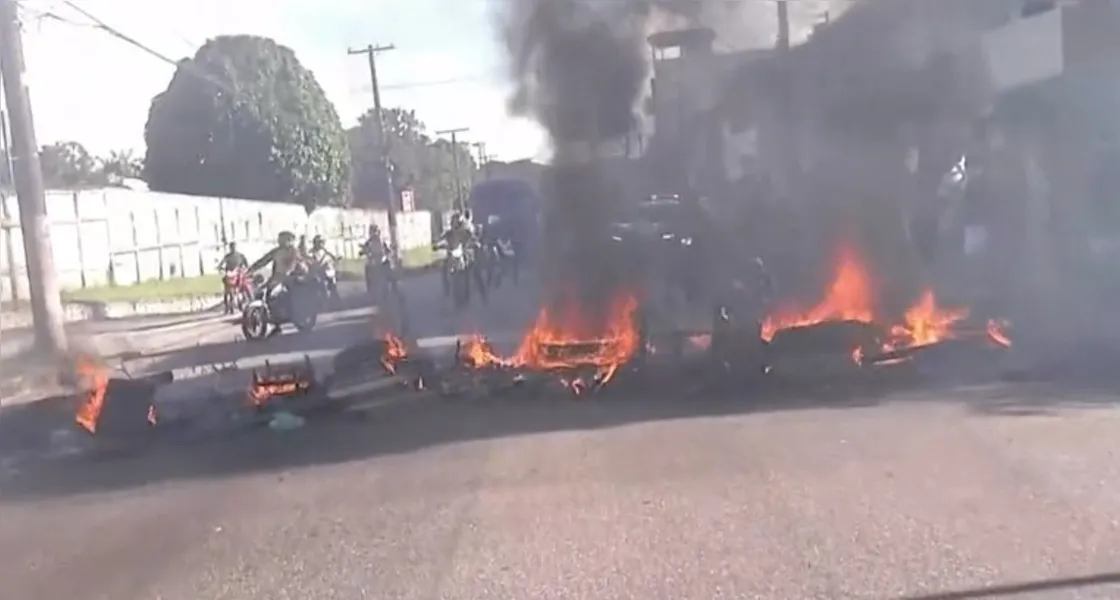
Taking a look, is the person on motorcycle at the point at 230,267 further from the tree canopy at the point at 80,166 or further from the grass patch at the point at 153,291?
the tree canopy at the point at 80,166

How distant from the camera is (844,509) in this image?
255 inches

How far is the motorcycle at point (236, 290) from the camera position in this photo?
11.6m

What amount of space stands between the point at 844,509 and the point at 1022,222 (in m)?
9.45

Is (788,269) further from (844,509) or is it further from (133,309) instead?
(844,509)

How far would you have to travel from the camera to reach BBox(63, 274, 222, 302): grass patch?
11523 millimetres

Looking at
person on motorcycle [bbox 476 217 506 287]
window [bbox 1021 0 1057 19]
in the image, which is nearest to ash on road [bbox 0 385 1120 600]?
person on motorcycle [bbox 476 217 506 287]

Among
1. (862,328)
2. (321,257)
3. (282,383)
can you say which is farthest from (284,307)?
(862,328)

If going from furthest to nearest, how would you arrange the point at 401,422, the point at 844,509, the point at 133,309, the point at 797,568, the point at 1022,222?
the point at 1022,222, the point at 133,309, the point at 401,422, the point at 844,509, the point at 797,568

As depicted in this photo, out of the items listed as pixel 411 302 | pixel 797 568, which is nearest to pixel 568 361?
pixel 411 302

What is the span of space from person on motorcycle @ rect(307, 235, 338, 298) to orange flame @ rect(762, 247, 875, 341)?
3.71 m

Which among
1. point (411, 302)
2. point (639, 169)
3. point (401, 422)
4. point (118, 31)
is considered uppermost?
point (118, 31)

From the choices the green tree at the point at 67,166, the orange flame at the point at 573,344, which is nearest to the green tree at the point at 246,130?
the green tree at the point at 67,166

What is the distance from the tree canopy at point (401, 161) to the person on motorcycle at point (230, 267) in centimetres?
108

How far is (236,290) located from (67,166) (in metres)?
1.90
